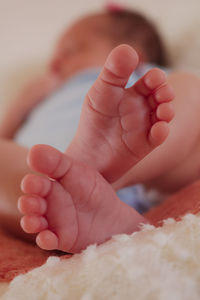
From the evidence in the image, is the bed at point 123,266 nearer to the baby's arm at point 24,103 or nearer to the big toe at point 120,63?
the big toe at point 120,63

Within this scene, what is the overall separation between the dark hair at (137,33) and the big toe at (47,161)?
0.91 meters

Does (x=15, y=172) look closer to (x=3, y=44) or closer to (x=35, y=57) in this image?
(x=35, y=57)

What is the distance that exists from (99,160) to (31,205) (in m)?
0.13

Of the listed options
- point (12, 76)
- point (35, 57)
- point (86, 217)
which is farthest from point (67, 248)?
point (35, 57)

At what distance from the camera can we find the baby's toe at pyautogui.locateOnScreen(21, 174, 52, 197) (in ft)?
1.35

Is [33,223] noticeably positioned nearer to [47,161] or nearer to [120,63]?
[47,161]

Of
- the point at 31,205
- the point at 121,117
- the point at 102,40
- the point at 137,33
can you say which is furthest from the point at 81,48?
the point at 31,205

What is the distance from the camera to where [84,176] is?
46 centimetres

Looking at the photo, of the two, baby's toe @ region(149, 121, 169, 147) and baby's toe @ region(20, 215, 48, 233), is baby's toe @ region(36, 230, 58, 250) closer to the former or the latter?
baby's toe @ region(20, 215, 48, 233)

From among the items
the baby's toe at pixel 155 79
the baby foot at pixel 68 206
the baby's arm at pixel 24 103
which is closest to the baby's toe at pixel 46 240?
the baby foot at pixel 68 206

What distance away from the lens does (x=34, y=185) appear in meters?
0.41

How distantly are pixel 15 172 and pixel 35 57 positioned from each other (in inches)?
43.7

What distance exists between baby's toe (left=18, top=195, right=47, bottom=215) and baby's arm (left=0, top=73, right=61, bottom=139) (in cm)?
80

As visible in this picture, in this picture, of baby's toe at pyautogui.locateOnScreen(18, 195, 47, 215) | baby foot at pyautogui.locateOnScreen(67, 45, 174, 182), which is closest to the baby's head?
baby foot at pyautogui.locateOnScreen(67, 45, 174, 182)
